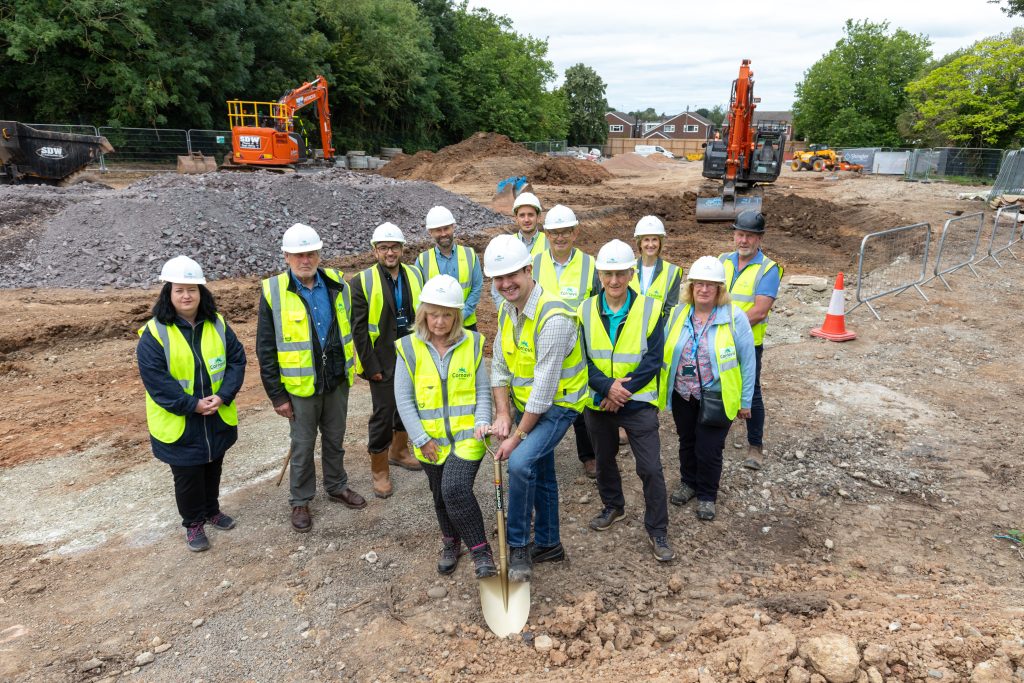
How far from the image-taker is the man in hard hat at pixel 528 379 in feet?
11.6

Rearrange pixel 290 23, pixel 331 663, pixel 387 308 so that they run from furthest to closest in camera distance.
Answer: pixel 290 23 < pixel 387 308 < pixel 331 663

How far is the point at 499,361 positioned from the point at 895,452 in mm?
3862

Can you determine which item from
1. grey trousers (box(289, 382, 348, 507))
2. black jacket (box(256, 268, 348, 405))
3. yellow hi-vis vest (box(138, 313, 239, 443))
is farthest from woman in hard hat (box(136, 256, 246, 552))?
grey trousers (box(289, 382, 348, 507))

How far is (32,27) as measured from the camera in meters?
22.8

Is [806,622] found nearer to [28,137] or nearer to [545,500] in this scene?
[545,500]

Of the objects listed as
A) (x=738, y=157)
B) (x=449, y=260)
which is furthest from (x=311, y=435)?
(x=738, y=157)

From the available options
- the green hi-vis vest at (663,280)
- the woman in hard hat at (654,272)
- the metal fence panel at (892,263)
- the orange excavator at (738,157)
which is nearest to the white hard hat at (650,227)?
the woman in hard hat at (654,272)

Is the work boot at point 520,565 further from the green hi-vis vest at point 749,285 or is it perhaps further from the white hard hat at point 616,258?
the green hi-vis vest at point 749,285

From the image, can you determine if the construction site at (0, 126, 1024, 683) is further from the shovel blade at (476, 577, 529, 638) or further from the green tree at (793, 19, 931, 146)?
the green tree at (793, 19, 931, 146)

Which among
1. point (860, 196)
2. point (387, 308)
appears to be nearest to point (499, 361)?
point (387, 308)

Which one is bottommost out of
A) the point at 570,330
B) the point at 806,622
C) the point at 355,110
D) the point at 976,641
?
the point at 806,622

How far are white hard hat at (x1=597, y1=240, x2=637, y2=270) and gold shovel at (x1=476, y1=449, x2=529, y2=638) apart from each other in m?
1.34

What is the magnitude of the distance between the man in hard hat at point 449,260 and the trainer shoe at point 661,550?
2194mm

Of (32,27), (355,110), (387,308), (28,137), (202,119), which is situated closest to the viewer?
(387,308)
